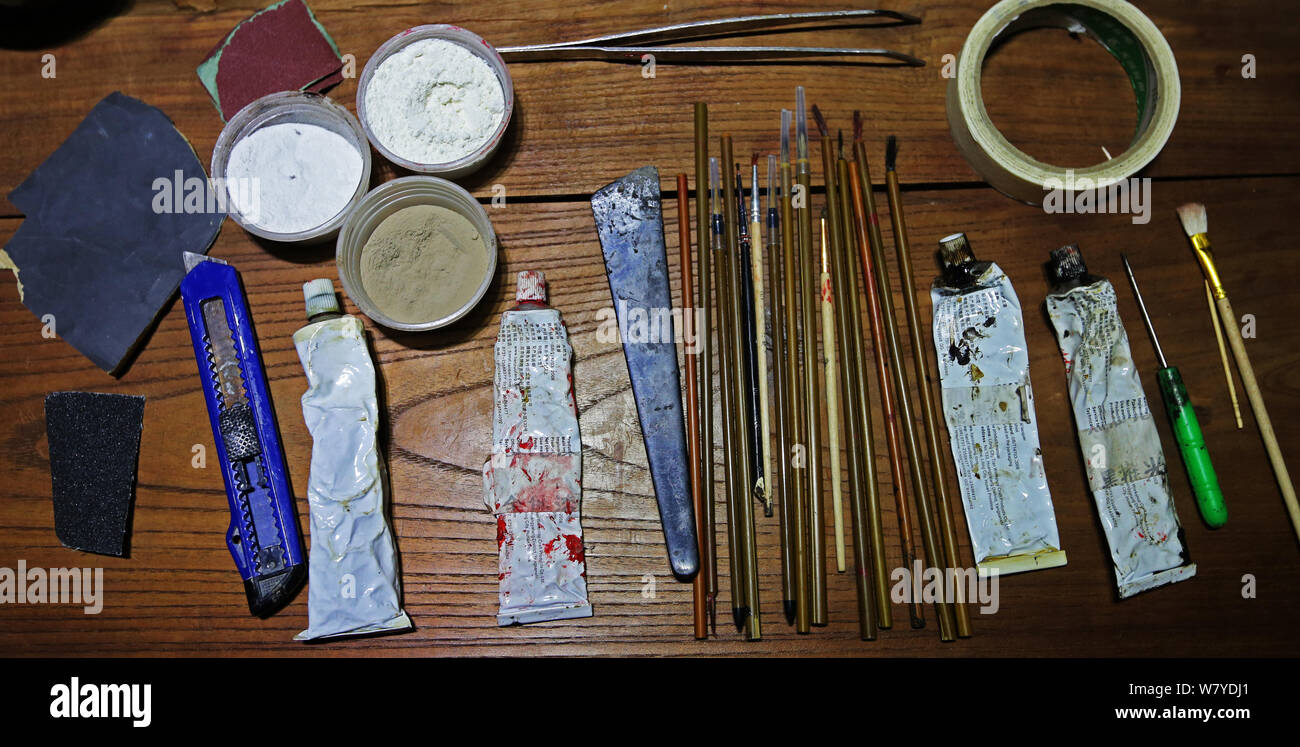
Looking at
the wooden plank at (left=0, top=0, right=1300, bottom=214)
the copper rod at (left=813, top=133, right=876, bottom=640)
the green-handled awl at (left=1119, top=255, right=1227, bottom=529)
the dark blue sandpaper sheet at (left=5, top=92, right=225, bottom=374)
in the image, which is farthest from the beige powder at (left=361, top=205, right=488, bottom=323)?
the green-handled awl at (left=1119, top=255, right=1227, bottom=529)

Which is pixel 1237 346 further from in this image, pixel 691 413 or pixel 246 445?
pixel 246 445

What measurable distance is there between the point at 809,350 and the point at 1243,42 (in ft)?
2.75

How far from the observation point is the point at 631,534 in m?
1.07

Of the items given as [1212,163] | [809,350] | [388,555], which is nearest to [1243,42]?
[1212,163]

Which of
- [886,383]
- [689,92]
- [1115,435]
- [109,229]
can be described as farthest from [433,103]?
[1115,435]

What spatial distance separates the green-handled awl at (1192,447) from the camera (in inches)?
41.9

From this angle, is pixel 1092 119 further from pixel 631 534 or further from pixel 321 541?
pixel 321 541

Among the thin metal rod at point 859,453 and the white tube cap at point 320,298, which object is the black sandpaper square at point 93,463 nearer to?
the white tube cap at point 320,298

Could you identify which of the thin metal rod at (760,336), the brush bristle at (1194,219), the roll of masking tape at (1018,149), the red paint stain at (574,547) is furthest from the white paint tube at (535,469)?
the brush bristle at (1194,219)

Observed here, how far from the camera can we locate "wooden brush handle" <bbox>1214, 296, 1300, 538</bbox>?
108 cm

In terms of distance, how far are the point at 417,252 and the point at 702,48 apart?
0.51 m

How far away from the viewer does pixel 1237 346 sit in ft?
3.63

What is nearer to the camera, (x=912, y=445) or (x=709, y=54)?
(x=912, y=445)

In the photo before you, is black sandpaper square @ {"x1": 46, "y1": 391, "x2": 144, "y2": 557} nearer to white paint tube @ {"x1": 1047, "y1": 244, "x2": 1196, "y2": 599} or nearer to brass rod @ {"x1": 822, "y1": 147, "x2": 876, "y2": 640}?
brass rod @ {"x1": 822, "y1": 147, "x2": 876, "y2": 640}
